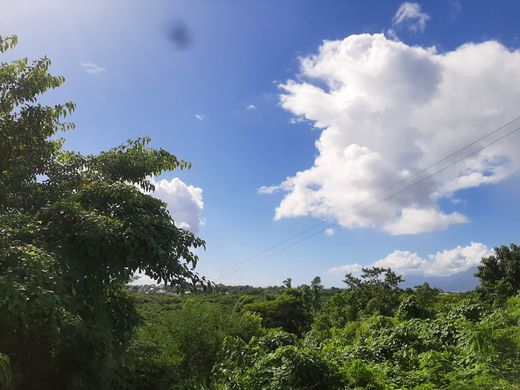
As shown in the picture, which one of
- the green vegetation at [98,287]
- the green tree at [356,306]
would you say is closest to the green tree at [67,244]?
the green vegetation at [98,287]

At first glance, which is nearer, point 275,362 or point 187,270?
point 187,270

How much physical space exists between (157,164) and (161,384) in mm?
3342

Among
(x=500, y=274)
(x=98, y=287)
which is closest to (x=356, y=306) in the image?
(x=500, y=274)

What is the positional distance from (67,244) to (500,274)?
39259 millimetres

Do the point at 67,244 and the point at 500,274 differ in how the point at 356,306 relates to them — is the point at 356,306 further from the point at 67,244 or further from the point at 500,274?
the point at 67,244

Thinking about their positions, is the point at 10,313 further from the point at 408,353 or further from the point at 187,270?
the point at 408,353

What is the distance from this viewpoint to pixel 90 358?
15.2ft

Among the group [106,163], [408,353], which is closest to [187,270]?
[106,163]

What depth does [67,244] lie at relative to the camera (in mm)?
5023

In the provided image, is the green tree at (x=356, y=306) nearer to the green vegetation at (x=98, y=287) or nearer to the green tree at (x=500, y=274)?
the green tree at (x=500, y=274)

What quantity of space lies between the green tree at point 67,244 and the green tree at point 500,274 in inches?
1381

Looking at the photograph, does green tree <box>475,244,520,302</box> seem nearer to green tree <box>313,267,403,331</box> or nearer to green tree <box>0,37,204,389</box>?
green tree <box>313,267,403,331</box>

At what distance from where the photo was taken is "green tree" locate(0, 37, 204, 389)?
4.07 meters

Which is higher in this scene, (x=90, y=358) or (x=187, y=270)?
(x=187, y=270)
